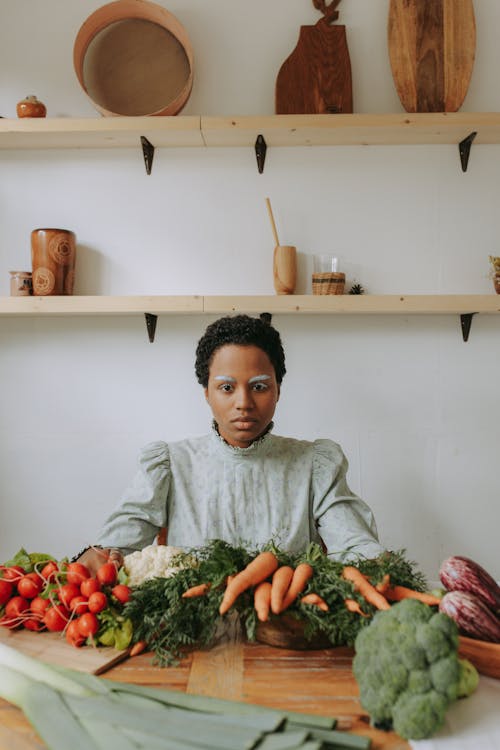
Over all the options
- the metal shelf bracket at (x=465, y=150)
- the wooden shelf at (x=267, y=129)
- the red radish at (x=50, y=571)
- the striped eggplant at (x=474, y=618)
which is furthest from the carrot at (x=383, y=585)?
the metal shelf bracket at (x=465, y=150)

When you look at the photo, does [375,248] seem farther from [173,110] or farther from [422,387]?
[173,110]

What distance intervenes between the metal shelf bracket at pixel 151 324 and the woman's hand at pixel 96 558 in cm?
122

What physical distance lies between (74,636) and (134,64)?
2.22 metres

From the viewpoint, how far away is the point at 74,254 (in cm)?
262

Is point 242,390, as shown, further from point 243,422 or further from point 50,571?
point 50,571

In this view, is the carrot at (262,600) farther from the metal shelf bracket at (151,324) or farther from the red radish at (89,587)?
the metal shelf bracket at (151,324)

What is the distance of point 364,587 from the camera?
121cm

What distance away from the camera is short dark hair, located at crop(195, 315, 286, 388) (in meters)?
1.90

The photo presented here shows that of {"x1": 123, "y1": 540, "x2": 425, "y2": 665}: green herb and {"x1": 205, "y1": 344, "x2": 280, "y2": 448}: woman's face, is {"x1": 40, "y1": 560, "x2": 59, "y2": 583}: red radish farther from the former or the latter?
{"x1": 205, "y1": 344, "x2": 280, "y2": 448}: woman's face

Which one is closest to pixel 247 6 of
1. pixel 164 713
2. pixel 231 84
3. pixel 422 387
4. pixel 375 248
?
pixel 231 84

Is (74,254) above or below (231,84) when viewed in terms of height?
below

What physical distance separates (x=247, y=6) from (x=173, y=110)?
55 centimetres

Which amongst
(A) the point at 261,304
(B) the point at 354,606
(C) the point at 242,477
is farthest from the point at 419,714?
(A) the point at 261,304

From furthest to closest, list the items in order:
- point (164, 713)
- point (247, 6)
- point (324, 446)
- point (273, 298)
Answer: point (247, 6) < point (273, 298) < point (324, 446) < point (164, 713)
